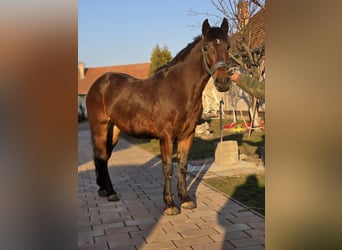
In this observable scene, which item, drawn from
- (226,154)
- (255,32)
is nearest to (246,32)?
(255,32)

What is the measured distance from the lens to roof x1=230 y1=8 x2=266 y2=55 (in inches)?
428

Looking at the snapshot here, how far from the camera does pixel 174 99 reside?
426cm

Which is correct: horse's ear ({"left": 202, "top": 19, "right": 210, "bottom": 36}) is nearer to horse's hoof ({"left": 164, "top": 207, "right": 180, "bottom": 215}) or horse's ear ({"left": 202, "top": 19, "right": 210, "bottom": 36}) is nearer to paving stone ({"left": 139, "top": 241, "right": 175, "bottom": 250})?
horse's hoof ({"left": 164, "top": 207, "right": 180, "bottom": 215})

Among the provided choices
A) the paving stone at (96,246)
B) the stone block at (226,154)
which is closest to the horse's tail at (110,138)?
the paving stone at (96,246)

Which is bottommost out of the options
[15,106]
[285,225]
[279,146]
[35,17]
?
[285,225]

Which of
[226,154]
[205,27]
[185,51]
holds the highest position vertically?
[205,27]

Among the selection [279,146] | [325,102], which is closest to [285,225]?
[279,146]

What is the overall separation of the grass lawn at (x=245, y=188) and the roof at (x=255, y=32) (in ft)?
19.9

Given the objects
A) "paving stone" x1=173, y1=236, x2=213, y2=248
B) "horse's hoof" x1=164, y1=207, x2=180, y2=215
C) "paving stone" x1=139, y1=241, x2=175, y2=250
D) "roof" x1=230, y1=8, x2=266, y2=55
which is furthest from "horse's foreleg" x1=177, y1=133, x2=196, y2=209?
"roof" x1=230, y1=8, x2=266, y2=55

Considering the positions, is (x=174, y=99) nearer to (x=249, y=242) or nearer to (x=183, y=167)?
(x=183, y=167)

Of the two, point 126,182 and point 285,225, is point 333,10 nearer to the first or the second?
point 285,225

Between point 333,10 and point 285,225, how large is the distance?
60cm

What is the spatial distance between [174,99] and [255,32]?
27.5ft

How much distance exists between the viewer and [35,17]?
0.82 m
